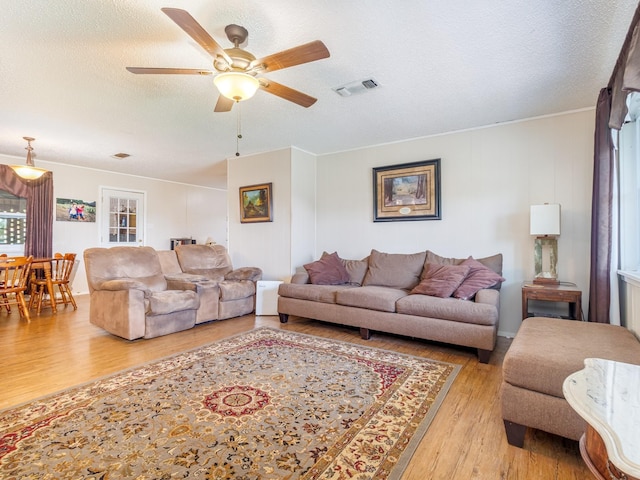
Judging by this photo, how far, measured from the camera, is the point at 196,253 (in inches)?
185

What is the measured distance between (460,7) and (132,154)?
513 cm

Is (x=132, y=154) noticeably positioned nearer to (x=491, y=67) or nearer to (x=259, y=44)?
(x=259, y=44)

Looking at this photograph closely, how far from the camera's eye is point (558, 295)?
114 inches

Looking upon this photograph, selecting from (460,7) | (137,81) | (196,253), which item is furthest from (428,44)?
(196,253)

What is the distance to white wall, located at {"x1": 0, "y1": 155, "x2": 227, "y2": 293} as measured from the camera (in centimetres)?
590

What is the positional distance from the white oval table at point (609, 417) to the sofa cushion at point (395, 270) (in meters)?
2.82

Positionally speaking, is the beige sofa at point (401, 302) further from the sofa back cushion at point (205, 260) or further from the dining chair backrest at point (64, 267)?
the dining chair backrest at point (64, 267)

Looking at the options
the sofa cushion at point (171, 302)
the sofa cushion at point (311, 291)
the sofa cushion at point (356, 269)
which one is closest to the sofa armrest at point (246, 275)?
the sofa cushion at point (311, 291)

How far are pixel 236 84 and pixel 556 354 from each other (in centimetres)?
232

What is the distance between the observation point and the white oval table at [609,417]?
25.5 inches

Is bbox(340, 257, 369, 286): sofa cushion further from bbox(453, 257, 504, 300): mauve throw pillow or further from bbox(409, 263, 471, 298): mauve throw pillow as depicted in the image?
bbox(453, 257, 504, 300): mauve throw pillow

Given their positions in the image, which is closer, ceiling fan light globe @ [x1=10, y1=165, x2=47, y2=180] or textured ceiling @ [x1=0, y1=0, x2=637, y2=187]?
textured ceiling @ [x1=0, y1=0, x2=637, y2=187]

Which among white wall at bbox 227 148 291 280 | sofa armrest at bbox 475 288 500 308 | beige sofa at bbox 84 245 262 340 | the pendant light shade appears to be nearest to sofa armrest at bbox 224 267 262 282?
beige sofa at bbox 84 245 262 340

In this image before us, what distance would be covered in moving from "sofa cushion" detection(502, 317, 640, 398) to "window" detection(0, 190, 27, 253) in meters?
7.11
